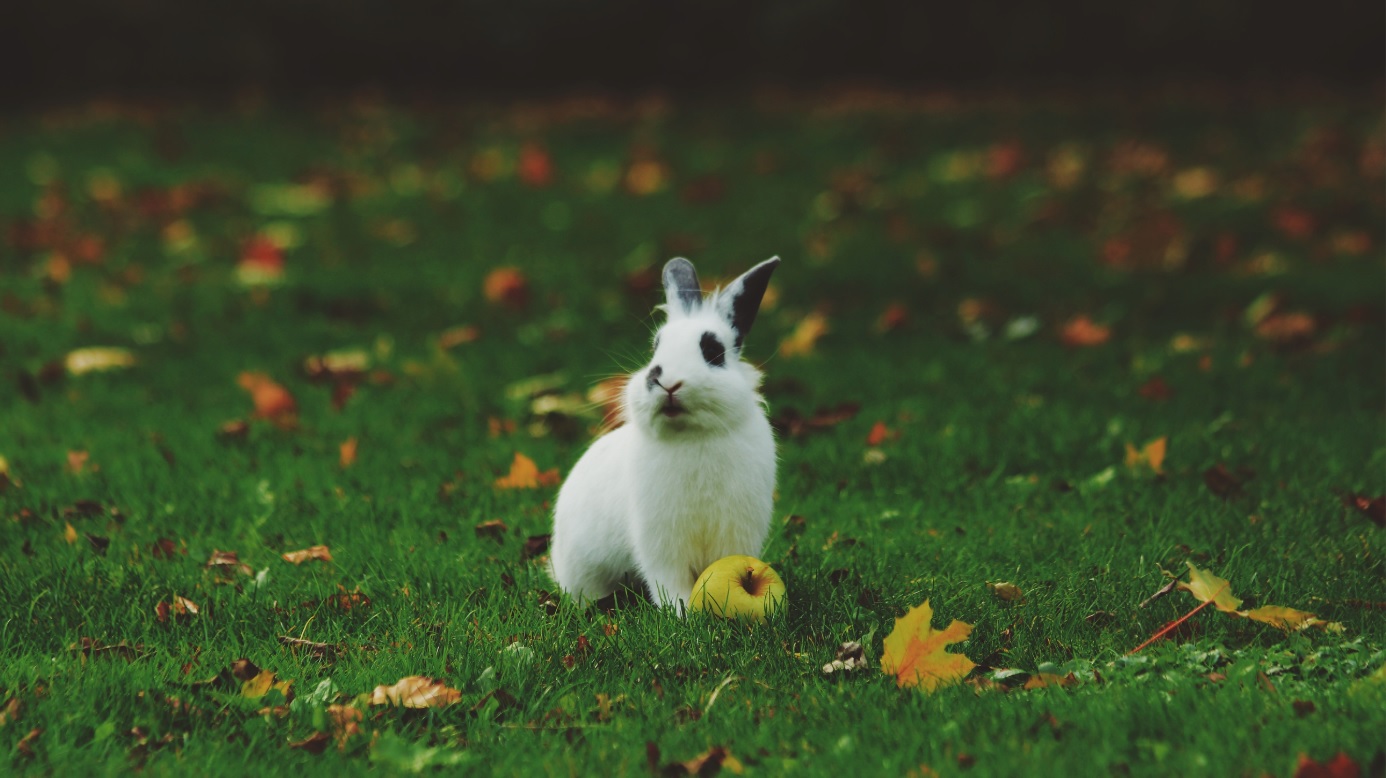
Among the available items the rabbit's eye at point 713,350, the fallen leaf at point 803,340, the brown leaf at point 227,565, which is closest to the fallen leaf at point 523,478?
the brown leaf at point 227,565

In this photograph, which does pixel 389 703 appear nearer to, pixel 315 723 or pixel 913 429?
pixel 315 723

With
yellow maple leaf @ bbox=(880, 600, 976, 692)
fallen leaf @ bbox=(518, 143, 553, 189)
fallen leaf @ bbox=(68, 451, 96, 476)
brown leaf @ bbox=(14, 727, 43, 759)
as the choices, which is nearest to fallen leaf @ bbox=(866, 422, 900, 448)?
yellow maple leaf @ bbox=(880, 600, 976, 692)

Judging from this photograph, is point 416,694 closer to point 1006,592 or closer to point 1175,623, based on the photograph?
point 1006,592

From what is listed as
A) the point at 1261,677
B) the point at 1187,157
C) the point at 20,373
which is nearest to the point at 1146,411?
the point at 1261,677

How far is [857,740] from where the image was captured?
256 cm

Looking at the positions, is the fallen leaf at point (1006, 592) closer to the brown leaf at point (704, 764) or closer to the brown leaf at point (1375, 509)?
the brown leaf at point (704, 764)

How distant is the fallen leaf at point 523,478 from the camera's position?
4203 millimetres

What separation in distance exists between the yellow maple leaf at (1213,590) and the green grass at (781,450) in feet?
0.29

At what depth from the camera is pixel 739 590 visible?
10.0ft

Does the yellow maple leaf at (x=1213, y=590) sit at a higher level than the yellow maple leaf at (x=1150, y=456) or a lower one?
higher

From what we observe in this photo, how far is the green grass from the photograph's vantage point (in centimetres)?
267

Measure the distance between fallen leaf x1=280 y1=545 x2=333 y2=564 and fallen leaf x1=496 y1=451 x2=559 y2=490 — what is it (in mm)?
683

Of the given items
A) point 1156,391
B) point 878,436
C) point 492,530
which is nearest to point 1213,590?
point 878,436

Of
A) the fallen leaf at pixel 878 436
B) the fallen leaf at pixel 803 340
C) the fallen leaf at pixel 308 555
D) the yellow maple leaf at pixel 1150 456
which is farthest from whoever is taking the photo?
the fallen leaf at pixel 803 340
